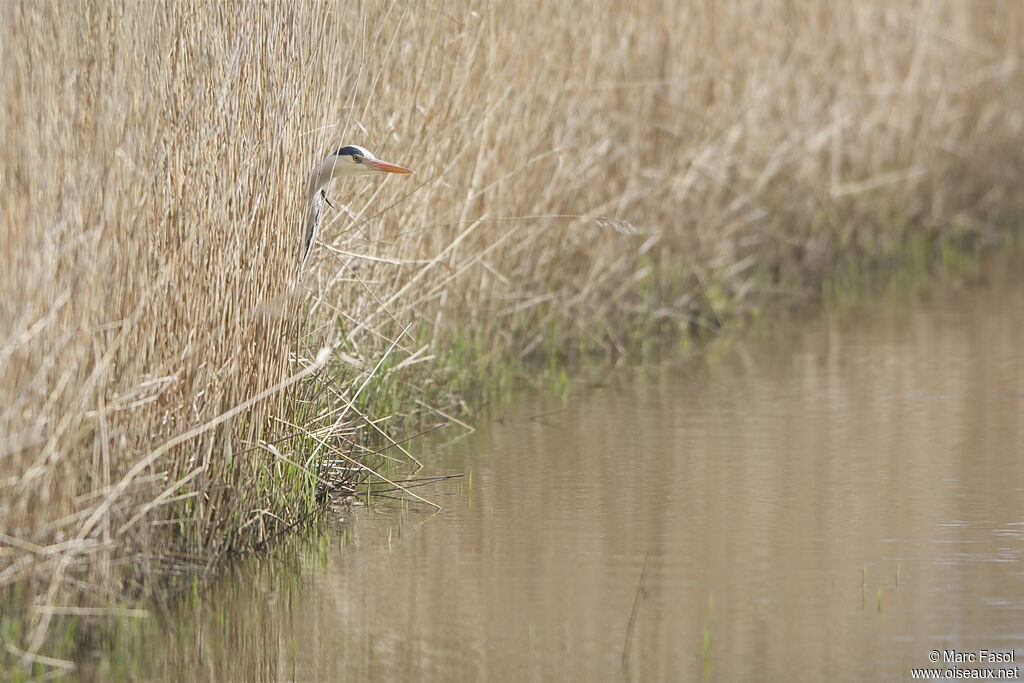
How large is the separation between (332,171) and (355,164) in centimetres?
18

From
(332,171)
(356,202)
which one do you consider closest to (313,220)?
(332,171)

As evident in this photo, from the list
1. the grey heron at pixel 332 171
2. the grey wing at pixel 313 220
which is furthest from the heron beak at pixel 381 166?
the grey wing at pixel 313 220

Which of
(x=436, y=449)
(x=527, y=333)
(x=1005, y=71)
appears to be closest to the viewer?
(x=436, y=449)

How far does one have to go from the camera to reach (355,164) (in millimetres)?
5770

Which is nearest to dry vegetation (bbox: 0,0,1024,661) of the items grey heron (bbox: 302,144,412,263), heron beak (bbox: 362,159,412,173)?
grey heron (bbox: 302,144,412,263)

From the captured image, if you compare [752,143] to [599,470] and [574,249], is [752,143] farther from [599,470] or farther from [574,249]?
[599,470]

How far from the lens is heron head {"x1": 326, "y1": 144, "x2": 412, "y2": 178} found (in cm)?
575

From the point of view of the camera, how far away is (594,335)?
8.84 meters

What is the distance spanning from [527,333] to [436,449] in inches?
72.3

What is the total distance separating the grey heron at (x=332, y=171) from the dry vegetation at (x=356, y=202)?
0.10 meters

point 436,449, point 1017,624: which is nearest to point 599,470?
point 436,449

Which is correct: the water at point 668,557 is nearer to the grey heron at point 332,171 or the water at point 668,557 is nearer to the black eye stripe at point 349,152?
the grey heron at point 332,171

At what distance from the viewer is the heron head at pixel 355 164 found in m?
5.75

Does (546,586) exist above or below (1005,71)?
below
